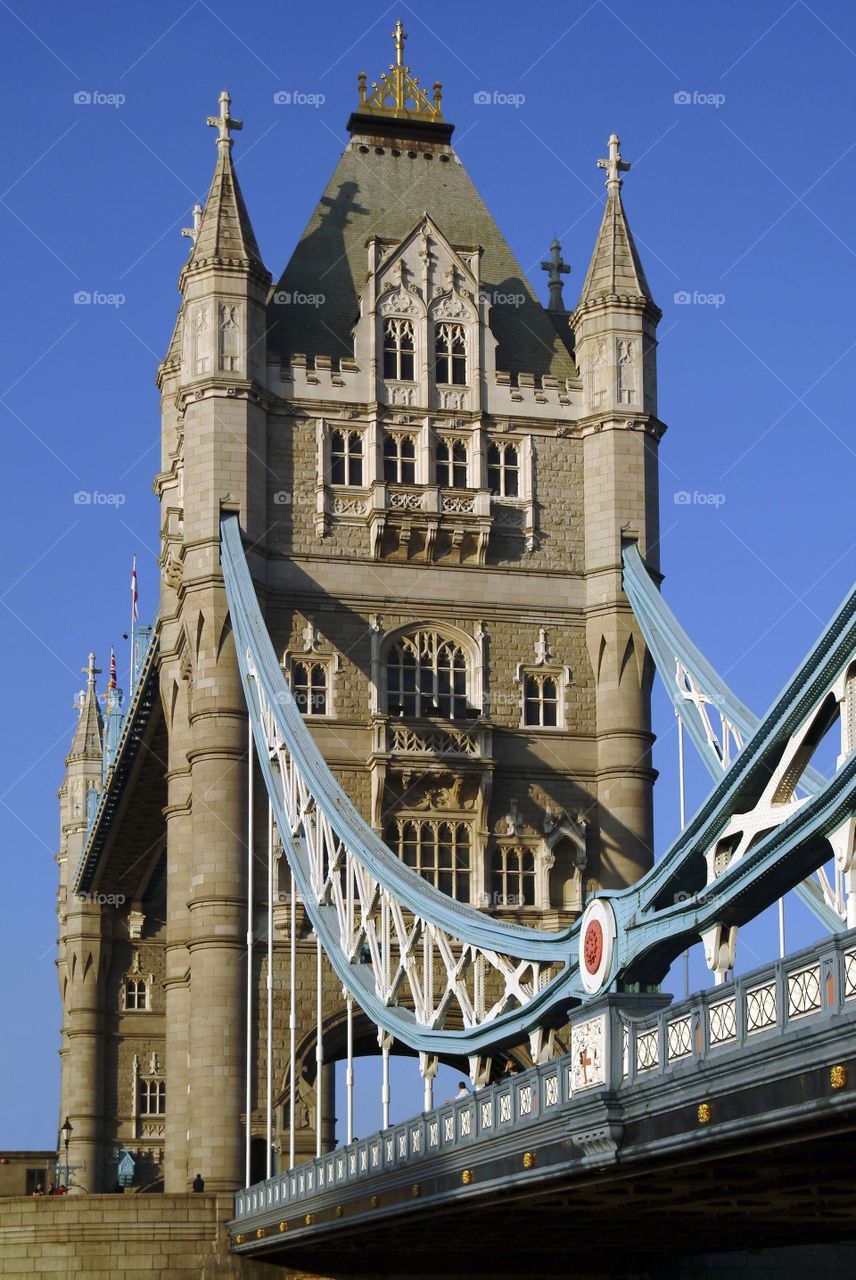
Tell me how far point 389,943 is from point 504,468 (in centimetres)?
1530

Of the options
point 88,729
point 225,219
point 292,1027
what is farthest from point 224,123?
point 88,729

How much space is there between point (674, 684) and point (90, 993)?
1440 inches

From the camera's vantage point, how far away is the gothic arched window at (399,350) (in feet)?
184

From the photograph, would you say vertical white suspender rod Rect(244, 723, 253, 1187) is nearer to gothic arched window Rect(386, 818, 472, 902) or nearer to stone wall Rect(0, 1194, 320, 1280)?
stone wall Rect(0, 1194, 320, 1280)

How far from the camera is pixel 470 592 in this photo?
181 feet

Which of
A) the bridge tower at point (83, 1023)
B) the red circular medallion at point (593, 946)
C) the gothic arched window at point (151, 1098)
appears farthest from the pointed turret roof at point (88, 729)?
the red circular medallion at point (593, 946)

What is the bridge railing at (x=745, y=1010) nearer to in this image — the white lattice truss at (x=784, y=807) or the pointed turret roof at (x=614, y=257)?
the white lattice truss at (x=784, y=807)

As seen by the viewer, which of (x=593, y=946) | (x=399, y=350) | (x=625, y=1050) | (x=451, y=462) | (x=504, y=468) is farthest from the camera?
(x=399, y=350)

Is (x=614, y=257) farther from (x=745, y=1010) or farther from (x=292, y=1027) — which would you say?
(x=745, y=1010)

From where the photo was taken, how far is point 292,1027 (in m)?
48.3

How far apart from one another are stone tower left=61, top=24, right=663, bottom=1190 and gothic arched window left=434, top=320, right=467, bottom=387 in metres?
0.05

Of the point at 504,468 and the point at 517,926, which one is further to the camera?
the point at 504,468

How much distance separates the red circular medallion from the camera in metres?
29.3

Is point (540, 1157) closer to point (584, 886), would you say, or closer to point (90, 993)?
point (584, 886)
